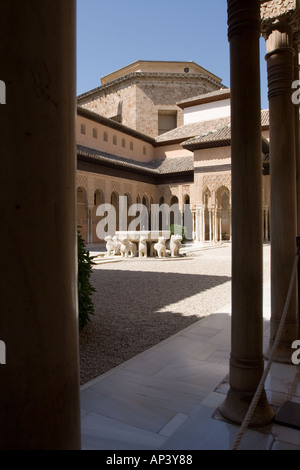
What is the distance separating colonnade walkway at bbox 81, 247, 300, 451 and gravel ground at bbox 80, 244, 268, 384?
1.37 ft

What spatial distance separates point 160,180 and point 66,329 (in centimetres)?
3114

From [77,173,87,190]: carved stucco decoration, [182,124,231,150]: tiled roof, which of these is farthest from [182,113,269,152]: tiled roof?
[77,173,87,190]: carved stucco decoration

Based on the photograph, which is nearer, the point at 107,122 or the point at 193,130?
the point at 107,122

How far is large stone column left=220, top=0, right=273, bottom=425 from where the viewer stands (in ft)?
7.51

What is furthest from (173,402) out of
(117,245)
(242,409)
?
(117,245)

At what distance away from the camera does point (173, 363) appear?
3400 millimetres

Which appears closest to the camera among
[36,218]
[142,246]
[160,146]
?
[36,218]

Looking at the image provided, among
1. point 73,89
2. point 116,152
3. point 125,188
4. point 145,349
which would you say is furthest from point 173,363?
point 116,152

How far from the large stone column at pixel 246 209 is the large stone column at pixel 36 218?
1531mm

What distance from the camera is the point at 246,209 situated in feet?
7.61

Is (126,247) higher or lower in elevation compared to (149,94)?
lower

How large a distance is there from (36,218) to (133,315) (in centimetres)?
496

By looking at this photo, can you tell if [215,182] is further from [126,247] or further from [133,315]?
[133,315]

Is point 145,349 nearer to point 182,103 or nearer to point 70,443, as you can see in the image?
point 70,443
